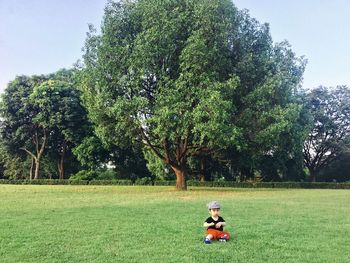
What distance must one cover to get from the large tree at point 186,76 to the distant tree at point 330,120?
24169 millimetres

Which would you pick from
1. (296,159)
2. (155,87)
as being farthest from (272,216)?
(296,159)

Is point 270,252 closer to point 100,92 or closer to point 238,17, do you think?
point 100,92

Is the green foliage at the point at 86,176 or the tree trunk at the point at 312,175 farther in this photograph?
the tree trunk at the point at 312,175

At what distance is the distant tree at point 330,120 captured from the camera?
50.5 m

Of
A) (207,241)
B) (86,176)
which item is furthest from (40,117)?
(207,241)

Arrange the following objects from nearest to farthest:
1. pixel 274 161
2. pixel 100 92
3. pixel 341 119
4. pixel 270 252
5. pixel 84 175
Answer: pixel 270 252, pixel 100 92, pixel 84 175, pixel 274 161, pixel 341 119

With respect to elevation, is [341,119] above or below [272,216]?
above

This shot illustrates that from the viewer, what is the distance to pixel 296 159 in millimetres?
47594

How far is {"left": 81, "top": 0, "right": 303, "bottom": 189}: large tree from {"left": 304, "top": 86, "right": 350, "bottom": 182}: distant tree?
79.3ft

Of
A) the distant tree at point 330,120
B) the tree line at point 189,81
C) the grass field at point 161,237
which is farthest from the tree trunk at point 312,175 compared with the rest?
the grass field at point 161,237

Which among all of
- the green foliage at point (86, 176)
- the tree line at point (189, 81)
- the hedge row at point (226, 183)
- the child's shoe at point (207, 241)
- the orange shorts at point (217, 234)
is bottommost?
the child's shoe at point (207, 241)

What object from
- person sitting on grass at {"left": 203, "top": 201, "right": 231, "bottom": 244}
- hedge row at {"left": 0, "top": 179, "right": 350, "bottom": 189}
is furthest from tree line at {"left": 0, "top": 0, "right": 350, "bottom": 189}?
person sitting on grass at {"left": 203, "top": 201, "right": 231, "bottom": 244}

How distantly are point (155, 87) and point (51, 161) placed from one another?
31.5m

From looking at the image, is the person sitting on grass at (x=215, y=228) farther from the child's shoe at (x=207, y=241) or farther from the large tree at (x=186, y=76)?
the large tree at (x=186, y=76)
